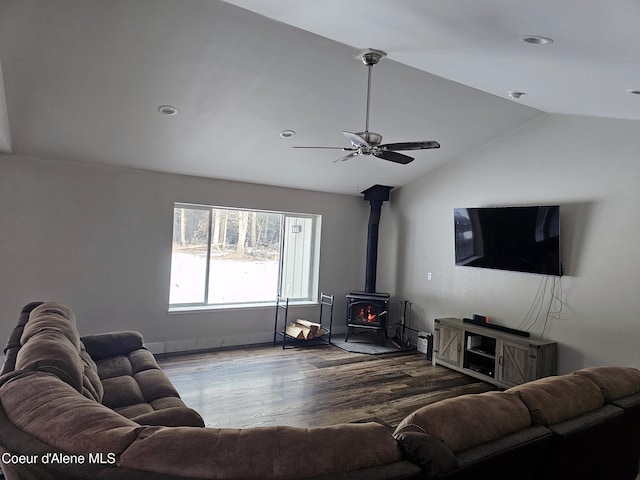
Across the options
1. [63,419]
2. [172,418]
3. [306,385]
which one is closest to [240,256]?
[306,385]

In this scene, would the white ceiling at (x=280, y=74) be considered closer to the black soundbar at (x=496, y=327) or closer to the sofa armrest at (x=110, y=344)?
the sofa armrest at (x=110, y=344)

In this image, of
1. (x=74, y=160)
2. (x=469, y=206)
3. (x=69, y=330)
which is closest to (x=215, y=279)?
(x=74, y=160)

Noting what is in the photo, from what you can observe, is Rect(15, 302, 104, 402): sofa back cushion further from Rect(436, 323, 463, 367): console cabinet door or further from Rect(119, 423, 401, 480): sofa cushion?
Rect(436, 323, 463, 367): console cabinet door

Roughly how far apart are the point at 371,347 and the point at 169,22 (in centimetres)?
508

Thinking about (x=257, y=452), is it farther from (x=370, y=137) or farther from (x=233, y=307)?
(x=233, y=307)

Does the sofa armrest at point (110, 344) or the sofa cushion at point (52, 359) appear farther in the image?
the sofa armrest at point (110, 344)

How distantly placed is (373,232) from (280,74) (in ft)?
12.4

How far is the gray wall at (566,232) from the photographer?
419cm

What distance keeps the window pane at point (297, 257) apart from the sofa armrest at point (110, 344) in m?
3.18

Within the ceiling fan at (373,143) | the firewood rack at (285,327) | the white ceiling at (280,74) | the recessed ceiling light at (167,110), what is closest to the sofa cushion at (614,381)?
the white ceiling at (280,74)

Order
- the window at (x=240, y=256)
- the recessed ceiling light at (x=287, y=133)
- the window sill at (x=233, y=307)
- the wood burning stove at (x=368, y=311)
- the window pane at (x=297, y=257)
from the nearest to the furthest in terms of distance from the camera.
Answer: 1. the recessed ceiling light at (x=287, y=133)
2. the window sill at (x=233, y=307)
3. the window at (x=240, y=256)
4. the wood burning stove at (x=368, y=311)
5. the window pane at (x=297, y=257)

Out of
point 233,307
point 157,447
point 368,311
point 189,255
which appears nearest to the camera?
point 157,447

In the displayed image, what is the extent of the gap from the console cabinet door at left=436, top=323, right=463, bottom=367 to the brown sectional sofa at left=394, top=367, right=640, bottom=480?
119 inches

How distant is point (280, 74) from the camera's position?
147 inches
